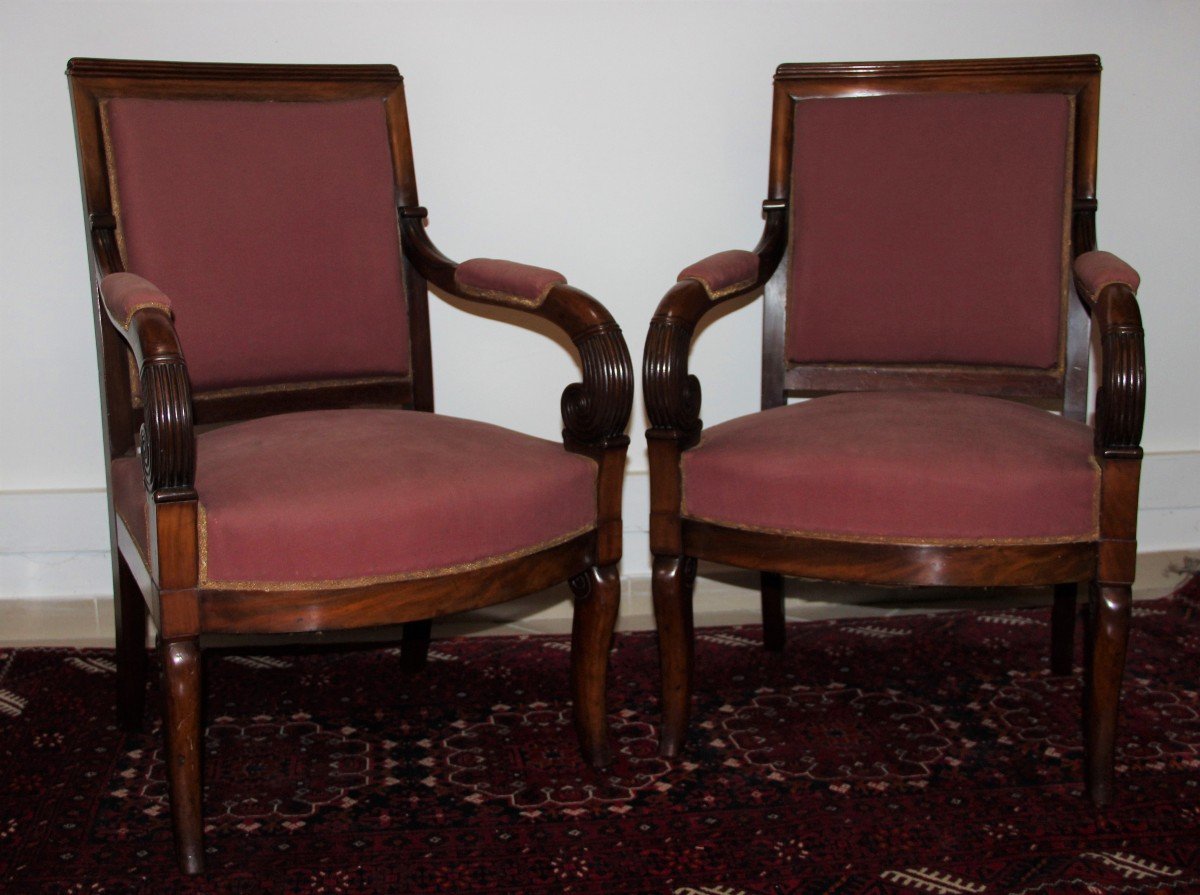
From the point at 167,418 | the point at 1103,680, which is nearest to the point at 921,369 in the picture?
the point at 1103,680

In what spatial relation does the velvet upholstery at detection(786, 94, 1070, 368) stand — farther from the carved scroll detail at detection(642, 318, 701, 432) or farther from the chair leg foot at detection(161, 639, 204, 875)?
the chair leg foot at detection(161, 639, 204, 875)

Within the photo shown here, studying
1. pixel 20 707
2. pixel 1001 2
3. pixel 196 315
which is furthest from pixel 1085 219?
pixel 20 707

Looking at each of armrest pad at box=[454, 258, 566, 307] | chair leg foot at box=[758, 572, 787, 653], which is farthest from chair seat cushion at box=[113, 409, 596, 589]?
chair leg foot at box=[758, 572, 787, 653]

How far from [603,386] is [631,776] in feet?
1.97

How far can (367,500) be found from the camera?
1580 mm

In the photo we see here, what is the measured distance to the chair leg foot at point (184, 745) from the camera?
1.56m

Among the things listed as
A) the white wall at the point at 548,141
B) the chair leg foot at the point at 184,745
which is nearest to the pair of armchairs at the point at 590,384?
the chair leg foot at the point at 184,745

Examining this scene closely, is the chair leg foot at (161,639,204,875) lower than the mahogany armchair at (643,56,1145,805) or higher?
lower

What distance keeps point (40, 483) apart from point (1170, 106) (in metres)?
2.34

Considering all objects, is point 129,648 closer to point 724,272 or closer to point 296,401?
point 296,401

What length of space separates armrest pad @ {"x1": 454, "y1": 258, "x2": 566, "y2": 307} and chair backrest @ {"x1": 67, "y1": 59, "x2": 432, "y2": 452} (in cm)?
18

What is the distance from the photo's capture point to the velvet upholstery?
210cm

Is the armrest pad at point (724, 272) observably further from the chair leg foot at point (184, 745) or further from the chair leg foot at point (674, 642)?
the chair leg foot at point (184, 745)

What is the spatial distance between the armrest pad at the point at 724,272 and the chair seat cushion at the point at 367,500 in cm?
32
